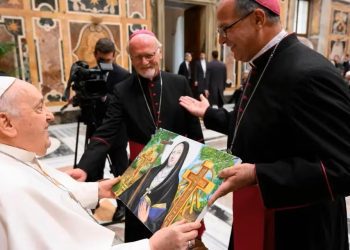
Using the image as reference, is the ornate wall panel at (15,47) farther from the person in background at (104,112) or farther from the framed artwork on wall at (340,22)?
the framed artwork on wall at (340,22)

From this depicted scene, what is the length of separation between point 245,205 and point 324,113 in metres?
0.60

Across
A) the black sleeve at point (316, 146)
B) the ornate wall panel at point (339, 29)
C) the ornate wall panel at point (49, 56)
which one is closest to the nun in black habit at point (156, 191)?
the black sleeve at point (316, 146)

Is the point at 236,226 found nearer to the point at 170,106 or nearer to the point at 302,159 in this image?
the point at 302,159

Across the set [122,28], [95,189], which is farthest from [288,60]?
[122,28]

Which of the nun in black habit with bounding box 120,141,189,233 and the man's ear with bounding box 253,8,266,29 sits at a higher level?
the man's ear with bounding box 253,8,266,29

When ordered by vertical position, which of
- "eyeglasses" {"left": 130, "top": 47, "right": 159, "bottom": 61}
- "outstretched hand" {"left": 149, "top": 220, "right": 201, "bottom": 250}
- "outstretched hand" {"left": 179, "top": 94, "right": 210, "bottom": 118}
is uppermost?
"eyeglasses" {"left": 130, "top": 47, "right": 159, "bottom": 61}

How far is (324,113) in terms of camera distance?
1.16m

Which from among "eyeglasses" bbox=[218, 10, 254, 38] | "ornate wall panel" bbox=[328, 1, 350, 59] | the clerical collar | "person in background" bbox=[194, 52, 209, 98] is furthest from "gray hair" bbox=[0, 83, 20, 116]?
"ornate wall panel" bbox=[328, 1, 350, 59]

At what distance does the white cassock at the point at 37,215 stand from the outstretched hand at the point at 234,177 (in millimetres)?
337

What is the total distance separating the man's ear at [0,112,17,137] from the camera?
45.4 inches

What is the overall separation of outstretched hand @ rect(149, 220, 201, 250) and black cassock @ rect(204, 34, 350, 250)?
335 mm

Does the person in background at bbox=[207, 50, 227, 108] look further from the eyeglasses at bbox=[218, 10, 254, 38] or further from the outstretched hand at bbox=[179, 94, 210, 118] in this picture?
the eyeglasses at bbox=[218, 10, 254, 38]

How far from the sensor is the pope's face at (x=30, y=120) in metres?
1.19

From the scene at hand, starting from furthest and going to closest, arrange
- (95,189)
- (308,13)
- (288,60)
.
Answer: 1. (308,13)
2. (95,189)
3. (288,60)
